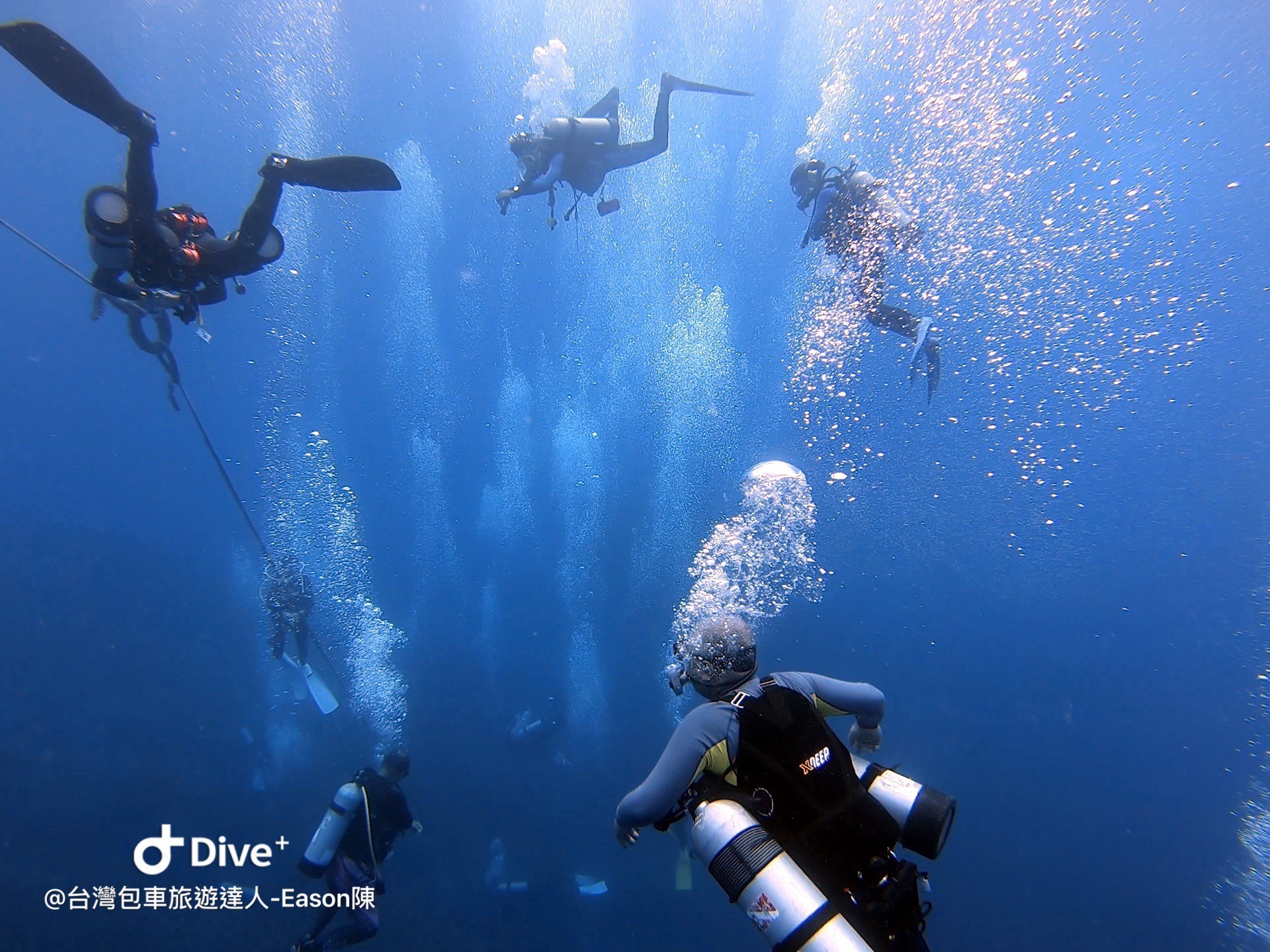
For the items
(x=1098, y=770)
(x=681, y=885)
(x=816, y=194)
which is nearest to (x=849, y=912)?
(x=681, y=885)

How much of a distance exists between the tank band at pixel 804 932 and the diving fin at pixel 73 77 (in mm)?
6858

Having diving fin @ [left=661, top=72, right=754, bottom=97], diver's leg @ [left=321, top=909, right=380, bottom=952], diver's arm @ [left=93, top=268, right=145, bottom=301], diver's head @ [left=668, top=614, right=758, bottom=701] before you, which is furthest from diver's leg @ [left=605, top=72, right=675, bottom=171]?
diver's leg @ [left=321, top=909, right=380, bottom=952]

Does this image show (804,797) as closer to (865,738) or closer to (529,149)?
(865,738)

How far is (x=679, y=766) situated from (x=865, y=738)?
142cm

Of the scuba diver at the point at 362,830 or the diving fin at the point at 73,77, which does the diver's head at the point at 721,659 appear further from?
the diving fin at the point at 73,77

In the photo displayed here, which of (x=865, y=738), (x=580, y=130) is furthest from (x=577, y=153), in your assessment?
(x=865, y=738)

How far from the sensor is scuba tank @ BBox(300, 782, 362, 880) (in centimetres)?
575

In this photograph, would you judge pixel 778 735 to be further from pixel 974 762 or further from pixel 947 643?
pixel 947 643

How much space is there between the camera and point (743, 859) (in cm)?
189

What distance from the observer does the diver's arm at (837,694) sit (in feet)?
7.90

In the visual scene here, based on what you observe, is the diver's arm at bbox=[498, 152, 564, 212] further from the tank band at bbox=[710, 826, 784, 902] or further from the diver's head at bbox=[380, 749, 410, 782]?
the tank band at bbox=[710, 826, 784, 902]

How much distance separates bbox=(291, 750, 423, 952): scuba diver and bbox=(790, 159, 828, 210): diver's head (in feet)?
33.5

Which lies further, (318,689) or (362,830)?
(318,689)

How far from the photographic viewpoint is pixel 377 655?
25.6 metres
